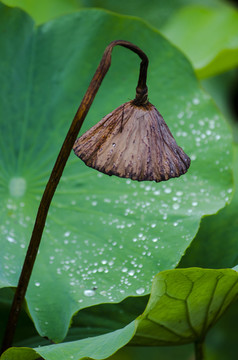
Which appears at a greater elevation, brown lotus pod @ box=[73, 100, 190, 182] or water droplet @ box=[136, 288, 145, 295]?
brown lotus pod @ box=[73, 100, 190, 182]

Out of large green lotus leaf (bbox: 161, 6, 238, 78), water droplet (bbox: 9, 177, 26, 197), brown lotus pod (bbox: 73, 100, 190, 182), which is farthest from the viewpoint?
large green lotus leaf (bbox: 161, 6, 238, 78)

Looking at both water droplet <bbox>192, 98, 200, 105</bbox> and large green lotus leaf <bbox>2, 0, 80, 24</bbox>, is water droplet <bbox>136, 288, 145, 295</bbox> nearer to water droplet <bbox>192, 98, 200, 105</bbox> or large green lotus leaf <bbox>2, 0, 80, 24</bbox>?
water droplet <bbox>192, 98, 200, 105</bbox>

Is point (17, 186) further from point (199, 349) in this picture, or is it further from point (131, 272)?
point (199, 349)

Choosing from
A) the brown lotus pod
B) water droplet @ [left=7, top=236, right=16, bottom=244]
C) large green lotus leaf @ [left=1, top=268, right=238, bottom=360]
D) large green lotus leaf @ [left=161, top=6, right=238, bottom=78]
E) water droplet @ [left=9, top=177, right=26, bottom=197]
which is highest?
large green lotus leaf @ [left=161, top=6, right=238, bottom=78]

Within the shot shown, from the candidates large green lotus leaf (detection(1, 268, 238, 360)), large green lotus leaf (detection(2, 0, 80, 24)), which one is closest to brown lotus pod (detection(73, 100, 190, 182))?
large green lotus leaf (detection(1, 268, 238, 360))

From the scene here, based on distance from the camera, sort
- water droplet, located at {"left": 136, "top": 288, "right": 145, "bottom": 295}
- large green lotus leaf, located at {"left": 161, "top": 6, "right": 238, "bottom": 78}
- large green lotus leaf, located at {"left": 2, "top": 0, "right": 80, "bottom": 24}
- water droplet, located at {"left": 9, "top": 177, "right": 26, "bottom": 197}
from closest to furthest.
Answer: water droplet, located at {"left": 136, "top": 288, "right": 145, "bottom": 295} < water droplet, located at {"left": 9, "top": 177, "right": 26, "bottom": 197} < large green lotus leaf, located at {"left": 161, "top": 6, "right": 238, "bottom": 78} < large green lotus leaf, located at {"left": 2, "top": 0, "right": 80, "bottom": 24}

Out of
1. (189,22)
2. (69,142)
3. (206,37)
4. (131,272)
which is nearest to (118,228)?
(131,272)

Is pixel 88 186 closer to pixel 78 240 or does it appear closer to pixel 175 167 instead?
pixel 78 240

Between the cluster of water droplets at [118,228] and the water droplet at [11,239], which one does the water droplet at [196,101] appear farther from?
the water droplet at [11,239]
